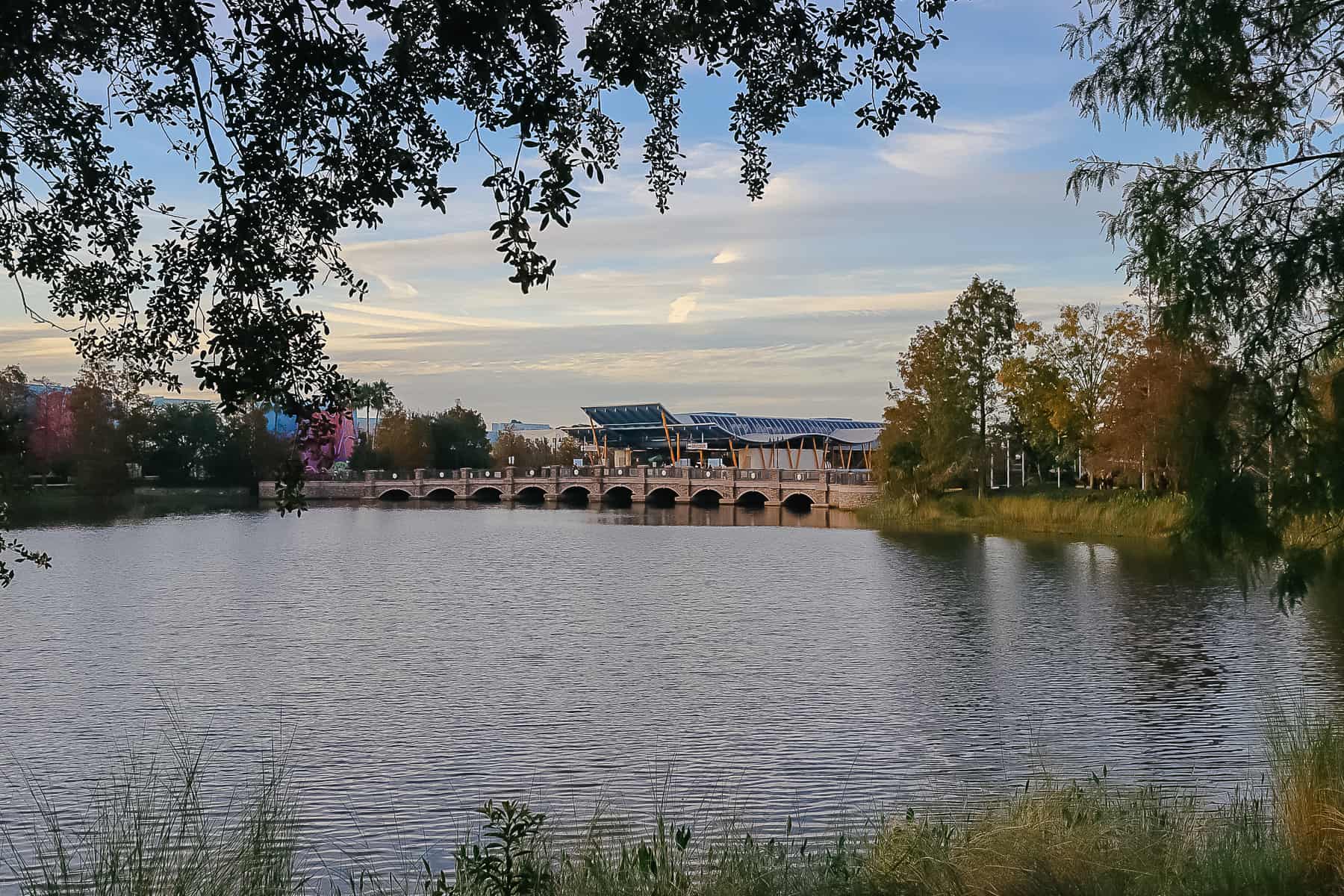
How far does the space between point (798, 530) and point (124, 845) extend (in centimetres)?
5492

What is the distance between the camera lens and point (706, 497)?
96375 millimetres

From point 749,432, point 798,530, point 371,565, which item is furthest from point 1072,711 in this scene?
point 749,432

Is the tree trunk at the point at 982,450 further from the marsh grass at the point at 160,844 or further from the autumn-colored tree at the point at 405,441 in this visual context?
the autumn-colored tree at the point at 405,441

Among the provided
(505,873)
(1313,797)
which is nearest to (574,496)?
(1313,797)

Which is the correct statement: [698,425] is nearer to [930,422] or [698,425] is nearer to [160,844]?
[930,422]

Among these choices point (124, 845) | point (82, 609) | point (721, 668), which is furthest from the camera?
point (82, 609)

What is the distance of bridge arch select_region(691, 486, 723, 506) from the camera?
92.8m

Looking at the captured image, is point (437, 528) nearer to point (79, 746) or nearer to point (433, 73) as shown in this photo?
point (79, 746)

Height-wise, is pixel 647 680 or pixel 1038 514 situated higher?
pixel 1038 514

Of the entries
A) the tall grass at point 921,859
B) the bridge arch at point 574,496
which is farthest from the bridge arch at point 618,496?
the tall grass at point 921,859

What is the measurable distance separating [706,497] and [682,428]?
47272 millimetres

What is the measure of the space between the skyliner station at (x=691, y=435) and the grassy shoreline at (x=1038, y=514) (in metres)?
68.4

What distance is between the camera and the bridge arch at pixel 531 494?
341 feet

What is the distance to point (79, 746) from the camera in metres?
15.2
